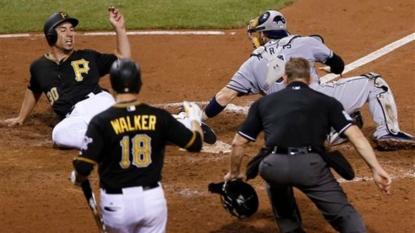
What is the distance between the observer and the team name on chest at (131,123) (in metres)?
6.51

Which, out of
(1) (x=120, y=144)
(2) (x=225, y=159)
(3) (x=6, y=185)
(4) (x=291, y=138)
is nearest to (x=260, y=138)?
(2) (x=225, y=159)

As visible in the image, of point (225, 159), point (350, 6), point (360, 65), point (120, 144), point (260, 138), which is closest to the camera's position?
point (120, 144)

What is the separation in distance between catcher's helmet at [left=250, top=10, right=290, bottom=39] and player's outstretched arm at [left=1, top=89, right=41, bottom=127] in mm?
2693

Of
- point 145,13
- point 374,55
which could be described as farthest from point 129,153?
point 145,13

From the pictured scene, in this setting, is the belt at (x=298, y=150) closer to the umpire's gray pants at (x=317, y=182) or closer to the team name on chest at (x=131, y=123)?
the umpire's gray pants at (x=317, y=182)

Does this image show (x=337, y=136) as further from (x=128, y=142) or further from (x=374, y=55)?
(x=128, y=142)

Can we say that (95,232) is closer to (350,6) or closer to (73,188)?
(73,188)

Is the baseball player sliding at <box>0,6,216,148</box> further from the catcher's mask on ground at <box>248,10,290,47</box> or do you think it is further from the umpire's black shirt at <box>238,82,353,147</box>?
the umpire's black shirt at <box>238,82,353,147</box>

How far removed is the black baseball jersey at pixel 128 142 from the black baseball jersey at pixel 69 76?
384 cm

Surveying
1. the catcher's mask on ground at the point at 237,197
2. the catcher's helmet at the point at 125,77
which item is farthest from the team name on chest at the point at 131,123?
the catcher's mask on ground at the point at 237,197

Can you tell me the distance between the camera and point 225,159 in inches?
393

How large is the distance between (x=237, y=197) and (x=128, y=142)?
1.60m

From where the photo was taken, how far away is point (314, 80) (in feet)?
→ 32.6

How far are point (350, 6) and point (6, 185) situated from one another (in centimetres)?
808
